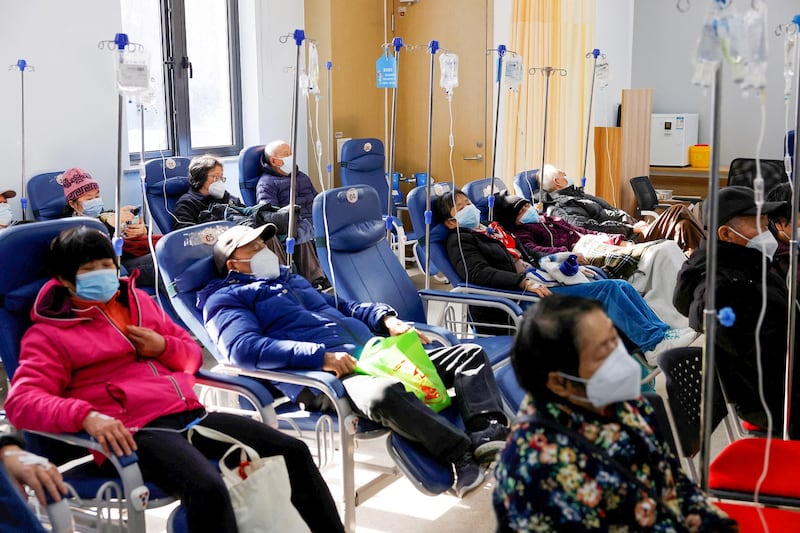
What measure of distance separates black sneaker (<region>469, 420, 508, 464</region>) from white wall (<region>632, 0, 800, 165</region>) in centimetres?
624

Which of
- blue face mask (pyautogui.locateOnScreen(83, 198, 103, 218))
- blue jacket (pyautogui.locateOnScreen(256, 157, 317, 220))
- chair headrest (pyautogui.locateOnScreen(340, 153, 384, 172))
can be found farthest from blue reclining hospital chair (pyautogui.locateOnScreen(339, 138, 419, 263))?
blue face mask (pyautogui.locateOnScreen(83, 198, 103, 218))

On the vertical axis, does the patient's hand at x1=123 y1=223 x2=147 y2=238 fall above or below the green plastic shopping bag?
above

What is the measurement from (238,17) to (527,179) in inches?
94.2

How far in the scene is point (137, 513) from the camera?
1.99 metres

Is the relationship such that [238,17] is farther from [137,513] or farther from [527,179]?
[137,513]

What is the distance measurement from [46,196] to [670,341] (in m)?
3.24

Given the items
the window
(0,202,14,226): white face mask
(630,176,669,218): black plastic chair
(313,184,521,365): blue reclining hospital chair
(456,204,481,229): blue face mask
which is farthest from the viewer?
(630,176,669,218): black plastic chair

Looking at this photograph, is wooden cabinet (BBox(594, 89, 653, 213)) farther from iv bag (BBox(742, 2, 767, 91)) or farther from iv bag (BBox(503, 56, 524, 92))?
iv bag (BBox(742, 2, 767, 91))

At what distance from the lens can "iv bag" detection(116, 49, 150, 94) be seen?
9.61 ft

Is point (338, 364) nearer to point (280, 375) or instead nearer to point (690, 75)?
point (280, 375)

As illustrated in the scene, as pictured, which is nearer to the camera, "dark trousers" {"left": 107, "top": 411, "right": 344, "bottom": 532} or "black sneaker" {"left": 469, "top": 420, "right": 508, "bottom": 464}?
"dark trousers" {"left": 107, "top": 411, "right": 344, "bottom": 532}

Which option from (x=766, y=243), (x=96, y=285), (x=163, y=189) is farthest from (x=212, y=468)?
(x=163, y=189)

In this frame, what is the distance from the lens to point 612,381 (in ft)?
4.88

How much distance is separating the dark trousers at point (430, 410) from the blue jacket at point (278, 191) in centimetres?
276
